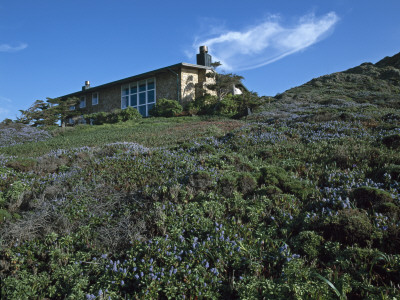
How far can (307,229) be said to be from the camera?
430 cm

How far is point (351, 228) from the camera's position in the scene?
3.89 m

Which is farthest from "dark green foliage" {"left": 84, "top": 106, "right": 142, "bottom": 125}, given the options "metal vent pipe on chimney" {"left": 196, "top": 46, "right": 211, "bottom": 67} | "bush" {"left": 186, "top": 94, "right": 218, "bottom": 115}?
"metal vent pipe on chimney" {"left": 196, "top": 46, "right": 211, "bottom": 67}

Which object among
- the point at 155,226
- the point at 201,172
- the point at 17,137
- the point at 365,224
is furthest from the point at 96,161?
the point at 17,137

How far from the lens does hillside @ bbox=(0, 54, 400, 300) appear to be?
3.30 metres

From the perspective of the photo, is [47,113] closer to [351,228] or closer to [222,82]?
[222,82]

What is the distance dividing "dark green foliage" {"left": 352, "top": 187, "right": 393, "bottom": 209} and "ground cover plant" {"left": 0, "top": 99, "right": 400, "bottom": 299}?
→ 20 mm

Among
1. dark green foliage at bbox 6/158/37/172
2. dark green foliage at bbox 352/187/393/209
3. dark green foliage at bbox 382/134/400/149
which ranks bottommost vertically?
dark green foliage at bbox 352/187/393/209

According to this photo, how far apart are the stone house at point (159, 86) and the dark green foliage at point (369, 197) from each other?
23593 millimetres

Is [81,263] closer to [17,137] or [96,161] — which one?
[96,161]

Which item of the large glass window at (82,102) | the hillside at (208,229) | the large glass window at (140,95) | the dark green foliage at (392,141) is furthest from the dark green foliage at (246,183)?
the large glass window at (82,102)

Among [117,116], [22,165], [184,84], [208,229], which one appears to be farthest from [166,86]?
[208,229]

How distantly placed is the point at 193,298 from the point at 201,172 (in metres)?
3.03

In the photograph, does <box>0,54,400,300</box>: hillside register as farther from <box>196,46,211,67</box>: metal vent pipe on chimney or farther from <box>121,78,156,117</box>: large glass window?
<box>196,46,211,67</box>: metal vent pipe on chimney

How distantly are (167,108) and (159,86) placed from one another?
427 cm
